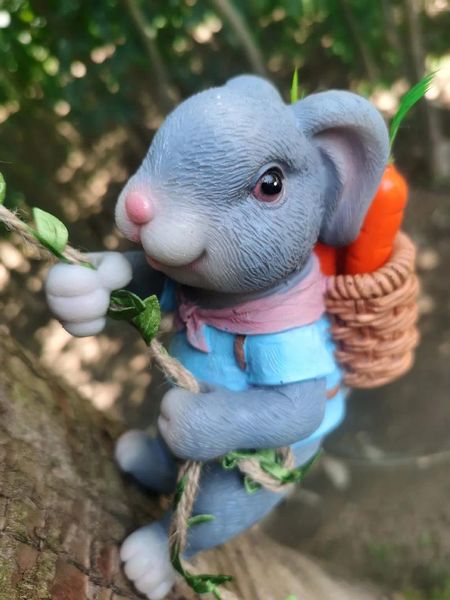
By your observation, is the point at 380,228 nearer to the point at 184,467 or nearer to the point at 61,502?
the point at 184,467

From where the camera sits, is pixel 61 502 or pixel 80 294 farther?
pixel 61 502

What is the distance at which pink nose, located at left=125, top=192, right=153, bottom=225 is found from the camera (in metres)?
0.50

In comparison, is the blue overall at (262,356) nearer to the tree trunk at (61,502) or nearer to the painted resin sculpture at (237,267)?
the painted resin sculpture at (237,267)

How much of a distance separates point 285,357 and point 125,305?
173 millimetres

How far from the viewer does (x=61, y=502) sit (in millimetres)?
667

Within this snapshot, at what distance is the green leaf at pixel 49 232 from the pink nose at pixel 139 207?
0.06 metres

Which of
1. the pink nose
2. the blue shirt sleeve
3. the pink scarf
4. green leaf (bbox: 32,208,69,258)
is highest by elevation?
green leaf (bbox: 32,208,69,258)

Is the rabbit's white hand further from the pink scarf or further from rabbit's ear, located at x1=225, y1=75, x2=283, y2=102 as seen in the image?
rabbit's ear, located at x1=225, y1=75, x2=283, y2=102

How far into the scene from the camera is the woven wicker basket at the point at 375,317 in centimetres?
64

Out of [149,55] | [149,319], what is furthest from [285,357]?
[149,55]

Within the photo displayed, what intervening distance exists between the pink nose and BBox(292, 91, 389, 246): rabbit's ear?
0.17 m

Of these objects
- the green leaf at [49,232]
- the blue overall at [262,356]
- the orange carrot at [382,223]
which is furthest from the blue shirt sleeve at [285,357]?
the green leaf at [49,232]

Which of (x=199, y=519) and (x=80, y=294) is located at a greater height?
(x=80, y=294)

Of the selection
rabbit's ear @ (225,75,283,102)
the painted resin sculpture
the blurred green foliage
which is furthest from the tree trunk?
the blurred green foliage
